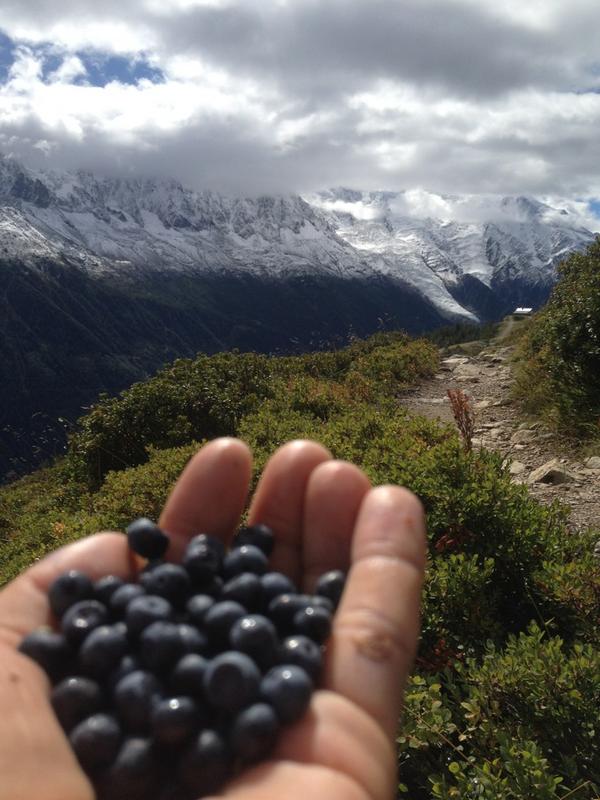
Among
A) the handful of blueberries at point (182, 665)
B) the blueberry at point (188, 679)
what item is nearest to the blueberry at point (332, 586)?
the handful of blueberries at point (182, 665)

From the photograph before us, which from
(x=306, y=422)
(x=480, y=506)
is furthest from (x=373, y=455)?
(x=306, y=422)

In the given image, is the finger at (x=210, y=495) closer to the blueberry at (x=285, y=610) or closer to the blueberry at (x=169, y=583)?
the blueberry at (x=169, y=583)

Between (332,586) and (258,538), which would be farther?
(258,538)

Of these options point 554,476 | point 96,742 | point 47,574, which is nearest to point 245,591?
point 96,742

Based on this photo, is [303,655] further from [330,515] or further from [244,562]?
[330,515]

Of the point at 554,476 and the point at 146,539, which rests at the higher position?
the point at 146,539

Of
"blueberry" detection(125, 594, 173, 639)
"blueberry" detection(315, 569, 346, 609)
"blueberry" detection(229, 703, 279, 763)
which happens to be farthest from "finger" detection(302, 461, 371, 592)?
"blueberry" detection(229, 703, 279, 763)

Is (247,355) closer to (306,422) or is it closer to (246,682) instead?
(306,422)
